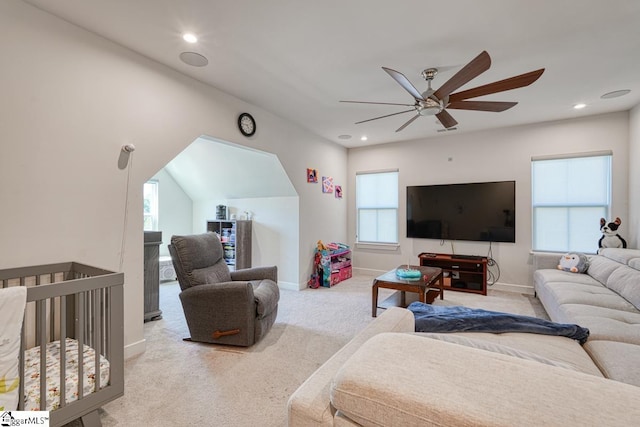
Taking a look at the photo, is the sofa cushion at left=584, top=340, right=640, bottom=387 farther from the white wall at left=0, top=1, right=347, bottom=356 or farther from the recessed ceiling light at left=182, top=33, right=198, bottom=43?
the recessed ceiling light at left=182, top=33, right=198, bottom=43

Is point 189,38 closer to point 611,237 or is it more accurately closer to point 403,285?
point 403,285

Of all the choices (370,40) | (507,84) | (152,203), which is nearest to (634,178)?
(507,84)

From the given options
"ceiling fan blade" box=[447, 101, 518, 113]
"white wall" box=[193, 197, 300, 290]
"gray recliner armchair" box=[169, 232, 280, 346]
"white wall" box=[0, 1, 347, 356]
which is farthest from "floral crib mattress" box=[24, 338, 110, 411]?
"ceiling fan blade" box=[447, 101, 518, 113]

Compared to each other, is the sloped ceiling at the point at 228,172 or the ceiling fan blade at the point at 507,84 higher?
the ceiling fan blade at the point at 507,84

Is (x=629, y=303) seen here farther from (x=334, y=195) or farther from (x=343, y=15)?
(x=334, y=195)

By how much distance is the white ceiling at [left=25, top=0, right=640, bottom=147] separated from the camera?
198cm

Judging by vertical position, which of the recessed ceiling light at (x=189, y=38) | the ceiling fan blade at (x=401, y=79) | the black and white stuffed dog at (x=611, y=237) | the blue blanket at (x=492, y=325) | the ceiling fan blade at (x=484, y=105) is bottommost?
the blue blanket at (x=492, y=325)

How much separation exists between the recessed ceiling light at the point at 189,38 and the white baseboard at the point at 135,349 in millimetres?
2569

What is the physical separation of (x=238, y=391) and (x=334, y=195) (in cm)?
399

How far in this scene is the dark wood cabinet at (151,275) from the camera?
3.27 m

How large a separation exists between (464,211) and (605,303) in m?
2.49

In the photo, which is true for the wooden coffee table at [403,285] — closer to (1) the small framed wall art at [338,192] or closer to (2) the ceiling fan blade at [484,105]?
(2) the ceiling fan blade at [484,105]

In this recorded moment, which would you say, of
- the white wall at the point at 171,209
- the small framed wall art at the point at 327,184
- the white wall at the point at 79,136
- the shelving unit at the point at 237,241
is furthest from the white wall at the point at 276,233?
the white wall at the point at 79,136

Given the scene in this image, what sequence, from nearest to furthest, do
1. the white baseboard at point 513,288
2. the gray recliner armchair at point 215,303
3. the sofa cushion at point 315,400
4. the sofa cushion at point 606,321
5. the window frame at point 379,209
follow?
the sofa cushion at point 315,400
the sofa cushion at point 606,321
the gray recliner armchair at point 215,303
the white baseboard at point 513,288
the window frame at point 379,209
